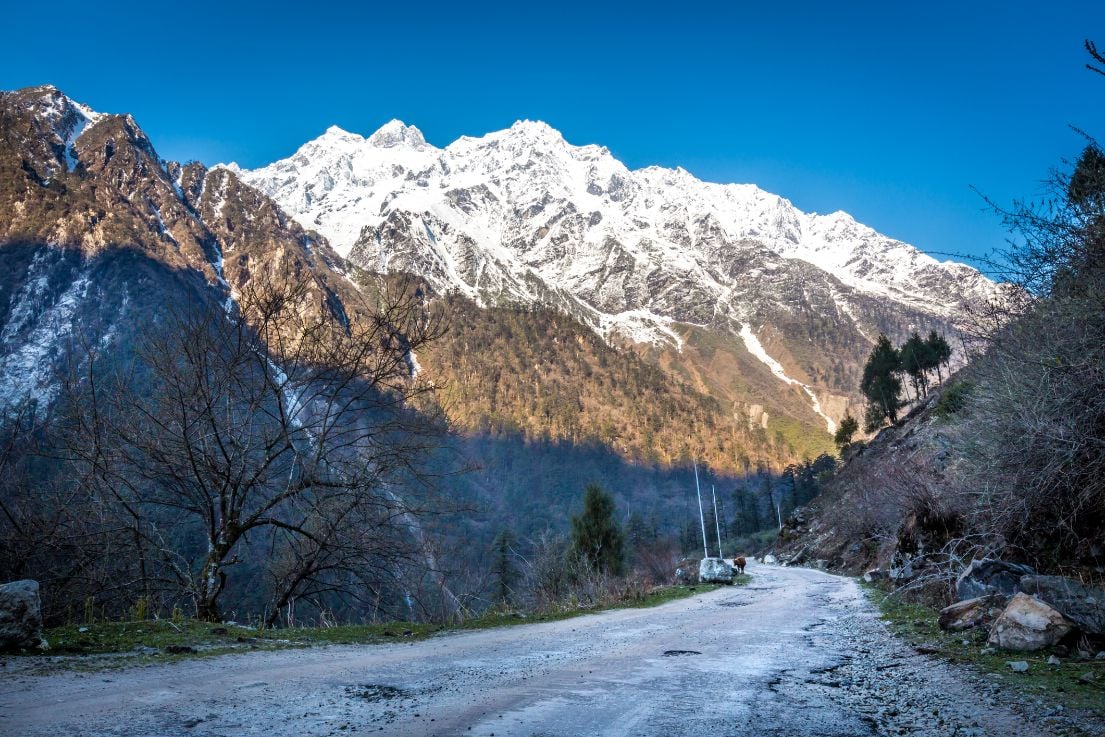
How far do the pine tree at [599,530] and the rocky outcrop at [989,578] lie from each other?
26956 mm

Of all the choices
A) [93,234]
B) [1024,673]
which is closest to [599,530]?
[1024,673]

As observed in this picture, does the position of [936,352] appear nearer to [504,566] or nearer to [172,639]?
[504,566]

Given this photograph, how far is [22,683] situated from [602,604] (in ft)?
35.6

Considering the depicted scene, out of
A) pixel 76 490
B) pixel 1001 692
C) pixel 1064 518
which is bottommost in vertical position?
pixel 1001 692

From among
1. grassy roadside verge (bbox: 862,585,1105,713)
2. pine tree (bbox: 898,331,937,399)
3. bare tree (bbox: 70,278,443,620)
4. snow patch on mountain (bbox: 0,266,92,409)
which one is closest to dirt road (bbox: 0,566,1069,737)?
grassy roadside verge (bbox: 862,585,1105,713)

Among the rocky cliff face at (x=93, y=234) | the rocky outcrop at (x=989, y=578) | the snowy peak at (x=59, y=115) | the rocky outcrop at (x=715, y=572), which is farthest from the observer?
the snowy peak at (x=59, y=115)

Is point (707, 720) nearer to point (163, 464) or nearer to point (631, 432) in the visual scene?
point (163, 464)

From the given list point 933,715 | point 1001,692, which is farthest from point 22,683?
point 1001,692

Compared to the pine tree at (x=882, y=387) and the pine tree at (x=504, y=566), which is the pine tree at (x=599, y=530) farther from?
the pine tree at (x=882, y=387)

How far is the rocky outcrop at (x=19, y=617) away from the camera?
5355 mm

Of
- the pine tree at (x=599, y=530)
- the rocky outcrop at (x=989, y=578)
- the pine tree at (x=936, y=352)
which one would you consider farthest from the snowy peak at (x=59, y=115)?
the rocky outcrop at (x=989, y=578)

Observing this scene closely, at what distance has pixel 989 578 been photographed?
23.1 ft

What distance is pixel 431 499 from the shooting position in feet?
37.7

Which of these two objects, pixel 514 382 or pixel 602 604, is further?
pixel 514 382
